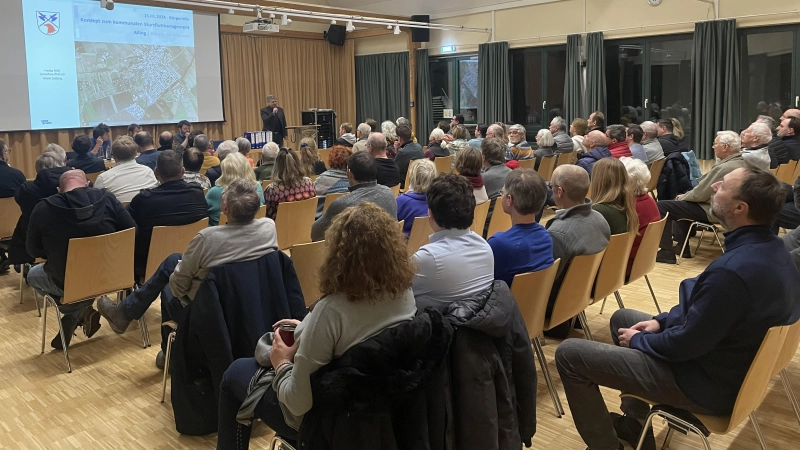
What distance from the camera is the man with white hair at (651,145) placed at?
763 cm

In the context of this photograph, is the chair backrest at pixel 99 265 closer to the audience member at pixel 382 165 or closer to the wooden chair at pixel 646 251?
the audience member at pixel 382 165

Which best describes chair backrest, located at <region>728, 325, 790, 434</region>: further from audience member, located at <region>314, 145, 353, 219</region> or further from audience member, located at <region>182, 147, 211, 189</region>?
audience member, located at <region>182, 147, 211, 189</region>

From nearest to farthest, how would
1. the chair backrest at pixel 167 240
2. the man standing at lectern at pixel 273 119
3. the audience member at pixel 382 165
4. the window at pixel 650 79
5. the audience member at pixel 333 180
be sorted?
the chair backrest at pixel 167 240
the audience member at pixel 333 180
the audience member at pixel 382 165
the window at pixel 650 79
the man standing at lectern at pixel 273 119

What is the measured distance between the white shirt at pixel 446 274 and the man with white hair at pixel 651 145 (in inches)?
223

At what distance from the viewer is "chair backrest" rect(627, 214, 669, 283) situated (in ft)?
13.4

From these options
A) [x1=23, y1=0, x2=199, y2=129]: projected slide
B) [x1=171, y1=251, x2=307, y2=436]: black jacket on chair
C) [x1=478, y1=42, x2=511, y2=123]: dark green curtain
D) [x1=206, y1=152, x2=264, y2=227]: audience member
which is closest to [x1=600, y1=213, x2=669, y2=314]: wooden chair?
[x1=171, y1=251, x2=307, y2=436]: black jacket on chair

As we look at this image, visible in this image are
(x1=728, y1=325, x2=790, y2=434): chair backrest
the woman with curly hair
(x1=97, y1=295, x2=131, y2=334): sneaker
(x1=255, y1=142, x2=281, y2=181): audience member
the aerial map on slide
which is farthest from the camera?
the aerial map on slide

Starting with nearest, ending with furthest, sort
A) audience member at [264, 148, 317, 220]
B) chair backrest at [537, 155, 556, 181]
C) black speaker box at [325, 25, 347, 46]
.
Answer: audience member at [264, 148, 317, 220], chair backrest at [537, 155, 556, 181], black speaker box at [325, 25, 347, 46]

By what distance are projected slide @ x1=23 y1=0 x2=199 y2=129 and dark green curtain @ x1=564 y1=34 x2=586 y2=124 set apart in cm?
716

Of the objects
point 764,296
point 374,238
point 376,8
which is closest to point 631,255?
point 764,296

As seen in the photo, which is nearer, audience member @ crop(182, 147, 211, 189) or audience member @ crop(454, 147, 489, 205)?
audience member @ crop(454, 147, 489, 205)

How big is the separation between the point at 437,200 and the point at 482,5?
11666 mm

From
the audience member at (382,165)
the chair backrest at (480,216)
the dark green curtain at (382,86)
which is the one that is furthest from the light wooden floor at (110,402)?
the dark green curtain at (382,86)

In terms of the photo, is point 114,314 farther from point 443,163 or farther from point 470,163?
point 443,163
